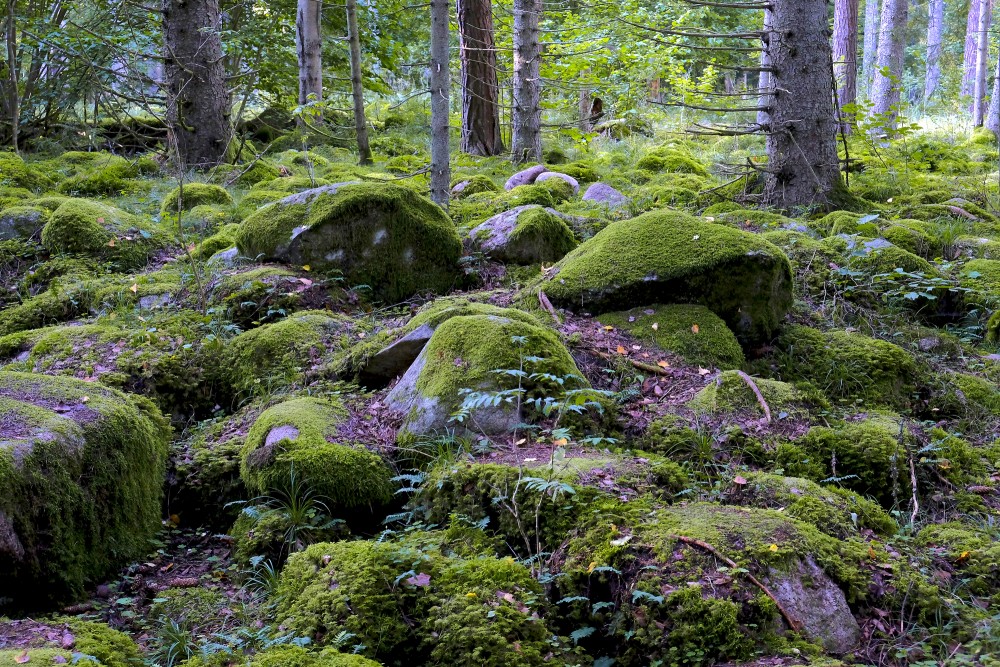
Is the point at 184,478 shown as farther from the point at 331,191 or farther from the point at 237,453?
the point at 331,191

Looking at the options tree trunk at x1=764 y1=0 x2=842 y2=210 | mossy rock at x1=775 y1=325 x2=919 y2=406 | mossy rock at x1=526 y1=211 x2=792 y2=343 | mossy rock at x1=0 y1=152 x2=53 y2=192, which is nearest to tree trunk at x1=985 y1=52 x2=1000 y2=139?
tree trunk at x1=764 y1=0 x2=842 y2=210

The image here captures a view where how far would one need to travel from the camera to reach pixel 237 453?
3990mm

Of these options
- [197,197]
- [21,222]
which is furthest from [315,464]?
[197,197]

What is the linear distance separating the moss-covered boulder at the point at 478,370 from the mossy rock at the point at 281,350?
2.52 feet

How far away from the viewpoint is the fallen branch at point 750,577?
A: 2701mm

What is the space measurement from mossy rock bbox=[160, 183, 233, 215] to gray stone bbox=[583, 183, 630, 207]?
405cm

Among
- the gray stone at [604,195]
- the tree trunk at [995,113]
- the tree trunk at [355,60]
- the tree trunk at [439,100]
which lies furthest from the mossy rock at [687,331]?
the tree trunk at [995,113]

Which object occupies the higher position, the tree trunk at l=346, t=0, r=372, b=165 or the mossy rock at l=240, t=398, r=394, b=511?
the tree trunk at l=346, t=0, r=372, b=165

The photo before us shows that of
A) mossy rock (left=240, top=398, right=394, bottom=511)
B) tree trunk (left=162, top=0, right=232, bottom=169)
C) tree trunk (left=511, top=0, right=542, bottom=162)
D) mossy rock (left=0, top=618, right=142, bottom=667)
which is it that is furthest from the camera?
tree trunk (left=162, top=0, right=232, bottom=169)

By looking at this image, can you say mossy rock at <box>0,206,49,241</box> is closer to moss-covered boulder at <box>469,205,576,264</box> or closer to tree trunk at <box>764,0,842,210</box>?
moss-covered boulder at <box>469,205,576,264</box>

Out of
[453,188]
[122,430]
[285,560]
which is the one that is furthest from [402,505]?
[453,188]

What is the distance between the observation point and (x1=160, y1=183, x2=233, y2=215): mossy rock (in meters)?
8.26

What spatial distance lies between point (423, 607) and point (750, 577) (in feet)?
3.92

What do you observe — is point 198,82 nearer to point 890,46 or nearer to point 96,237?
point 96,237
